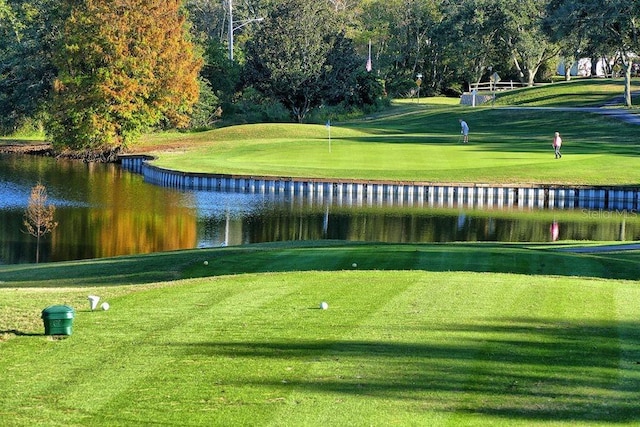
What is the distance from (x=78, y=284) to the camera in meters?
20.5

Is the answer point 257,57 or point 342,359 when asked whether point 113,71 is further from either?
point 342,359

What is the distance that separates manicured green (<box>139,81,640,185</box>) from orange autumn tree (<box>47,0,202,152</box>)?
3805mm

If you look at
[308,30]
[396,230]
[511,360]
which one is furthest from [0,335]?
[308,30]

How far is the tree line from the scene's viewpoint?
225ft

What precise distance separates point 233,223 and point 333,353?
28.1 metres

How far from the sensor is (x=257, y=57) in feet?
288

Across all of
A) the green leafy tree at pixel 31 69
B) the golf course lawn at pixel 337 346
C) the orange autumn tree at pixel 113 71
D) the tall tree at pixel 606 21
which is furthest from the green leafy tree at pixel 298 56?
the golf course lawn at pixel 337 346

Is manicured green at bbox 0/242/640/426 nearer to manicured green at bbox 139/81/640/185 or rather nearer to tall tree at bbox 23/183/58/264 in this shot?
tall tree at bbox 23/183/58/264

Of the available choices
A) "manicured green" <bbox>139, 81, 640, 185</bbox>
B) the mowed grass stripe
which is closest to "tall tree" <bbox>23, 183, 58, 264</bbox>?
"manicured green" <bbox>139, 81, 640, 185</bbox>

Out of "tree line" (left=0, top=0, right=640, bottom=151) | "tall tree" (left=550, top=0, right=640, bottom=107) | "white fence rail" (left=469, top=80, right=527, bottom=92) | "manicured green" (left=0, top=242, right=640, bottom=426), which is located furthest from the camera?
"white fence rail" (left=469, top=80, right=527, bottom=92)

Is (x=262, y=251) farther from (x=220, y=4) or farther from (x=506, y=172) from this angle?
(x=220, y=4)

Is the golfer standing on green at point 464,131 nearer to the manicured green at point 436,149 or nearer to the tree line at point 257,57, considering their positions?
the manicured green at point 436,149

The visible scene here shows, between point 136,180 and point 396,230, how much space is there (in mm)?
23283

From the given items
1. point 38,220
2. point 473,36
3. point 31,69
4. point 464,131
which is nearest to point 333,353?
point 38,220
